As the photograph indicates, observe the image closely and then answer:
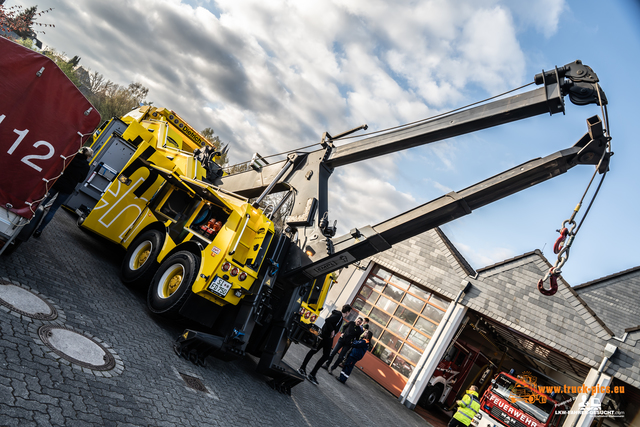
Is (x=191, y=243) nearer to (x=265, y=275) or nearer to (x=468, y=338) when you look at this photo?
(x=265, y=275)

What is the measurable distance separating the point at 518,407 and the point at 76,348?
43.5 ft

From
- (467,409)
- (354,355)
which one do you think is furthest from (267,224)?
(467,409)

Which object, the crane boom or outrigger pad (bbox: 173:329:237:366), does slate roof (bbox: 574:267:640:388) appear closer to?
the crane boom

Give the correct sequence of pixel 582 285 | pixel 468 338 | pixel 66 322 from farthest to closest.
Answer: pixel 582 285, pixel 468 338, pixel 66 322

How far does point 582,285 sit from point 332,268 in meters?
22.1

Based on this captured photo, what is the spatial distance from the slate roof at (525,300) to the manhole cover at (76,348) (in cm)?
1207

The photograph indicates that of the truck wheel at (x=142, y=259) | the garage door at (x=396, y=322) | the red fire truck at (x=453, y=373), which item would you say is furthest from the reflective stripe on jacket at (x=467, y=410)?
the truck wheel at (x=142, y=259)

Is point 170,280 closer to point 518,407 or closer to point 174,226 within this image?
point 174,226

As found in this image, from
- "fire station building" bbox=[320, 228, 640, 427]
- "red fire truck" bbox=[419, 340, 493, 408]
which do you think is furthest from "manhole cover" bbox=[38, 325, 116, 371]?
"red fire truck" bbox=[419, 340, 493, 408]

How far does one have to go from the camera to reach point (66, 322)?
4688 millimetres

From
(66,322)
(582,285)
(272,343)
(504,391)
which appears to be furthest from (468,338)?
(66,322)

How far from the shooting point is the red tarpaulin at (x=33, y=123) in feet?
15.3

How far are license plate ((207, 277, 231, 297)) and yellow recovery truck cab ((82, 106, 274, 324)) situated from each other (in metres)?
0.01

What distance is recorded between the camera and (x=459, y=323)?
14.1 meters
